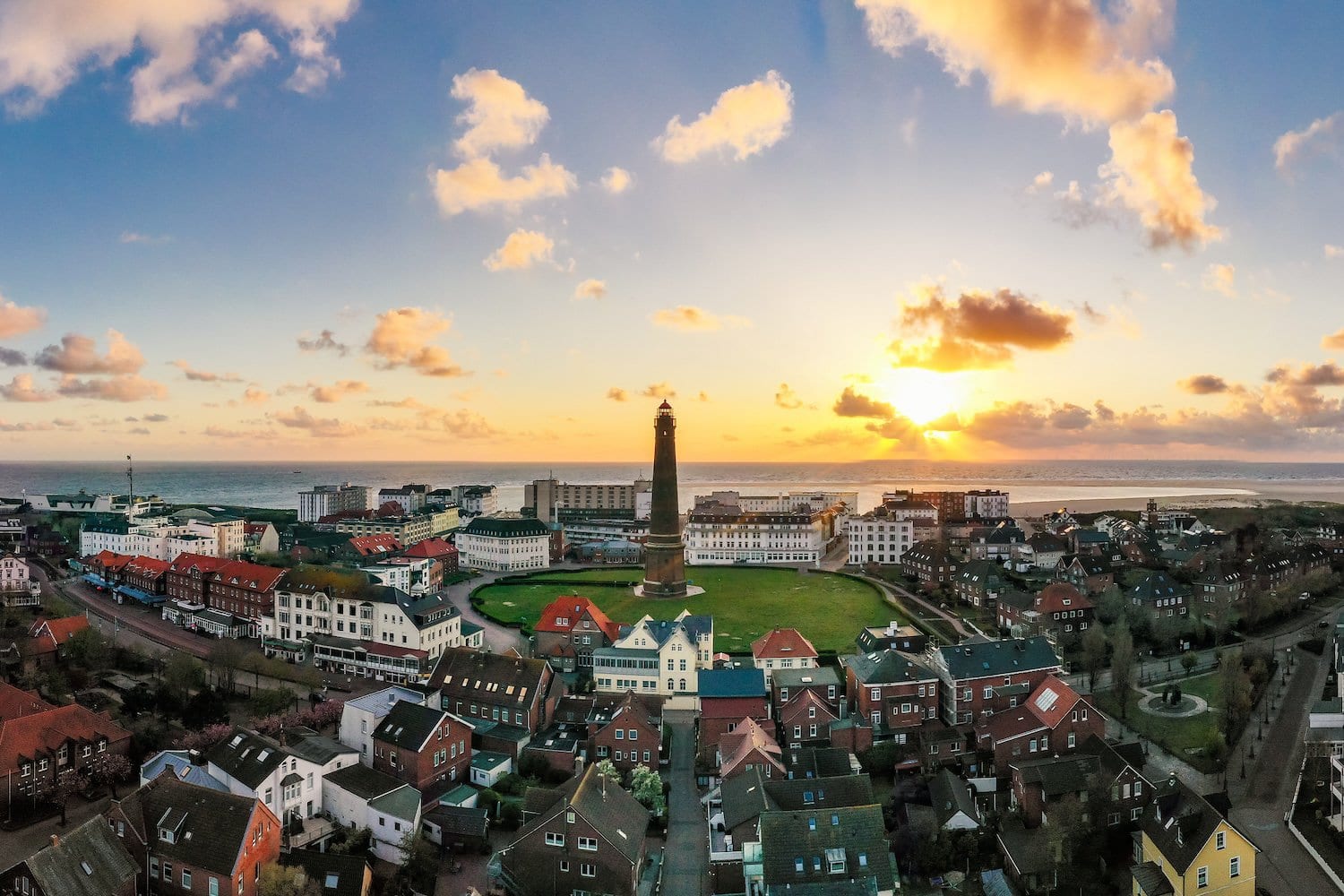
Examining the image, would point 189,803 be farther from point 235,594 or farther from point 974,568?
point 974,568

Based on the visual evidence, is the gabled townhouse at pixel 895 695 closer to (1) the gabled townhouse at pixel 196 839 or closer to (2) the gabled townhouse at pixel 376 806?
(2) the gabled townhouse at pixel 376 806

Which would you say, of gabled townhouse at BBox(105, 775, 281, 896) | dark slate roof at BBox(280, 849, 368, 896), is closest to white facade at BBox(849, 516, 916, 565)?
dark slate roof at BBox(280, 849, 368, 896)

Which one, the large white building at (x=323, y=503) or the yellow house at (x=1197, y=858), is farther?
the large white building at (x=323, y=503)

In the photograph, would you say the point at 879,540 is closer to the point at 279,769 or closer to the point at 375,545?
the point at 375,545

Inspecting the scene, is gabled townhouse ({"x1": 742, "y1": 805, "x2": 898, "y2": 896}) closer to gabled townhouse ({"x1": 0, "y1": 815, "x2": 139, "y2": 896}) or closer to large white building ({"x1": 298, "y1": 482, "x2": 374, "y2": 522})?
gabled townhouse ({"x1": 0, "y1": 815, "x2": 139, "y2": 896})

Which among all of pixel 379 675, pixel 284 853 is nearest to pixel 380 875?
pixel 284 853

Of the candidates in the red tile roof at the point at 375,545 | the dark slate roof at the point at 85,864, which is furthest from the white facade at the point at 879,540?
the dark slate roof at the point at 85,864
